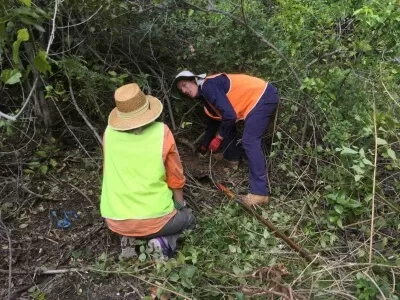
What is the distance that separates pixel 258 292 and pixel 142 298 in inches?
29.5

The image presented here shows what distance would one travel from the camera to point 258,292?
7.65 feet

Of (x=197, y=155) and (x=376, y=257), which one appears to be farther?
(x=197, y=155)

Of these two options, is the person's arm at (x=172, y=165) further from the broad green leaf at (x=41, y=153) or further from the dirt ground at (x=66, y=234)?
the broad green leaf at (x=41, y=153)

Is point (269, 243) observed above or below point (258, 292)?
below

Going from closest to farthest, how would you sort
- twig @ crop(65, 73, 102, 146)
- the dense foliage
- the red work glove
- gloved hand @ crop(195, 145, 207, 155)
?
the dense foliage < twig @ crop(65, 73, 102, 146) < the red work glove < gloved hand @ crop(195, 145, 207, 155)

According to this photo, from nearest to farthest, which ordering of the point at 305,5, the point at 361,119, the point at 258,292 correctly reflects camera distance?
the point at 258,292
the point at 361,119
the point at 305,5

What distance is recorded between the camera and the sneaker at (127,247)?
10.1 ft

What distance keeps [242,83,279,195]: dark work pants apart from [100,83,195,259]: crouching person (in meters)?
0.92

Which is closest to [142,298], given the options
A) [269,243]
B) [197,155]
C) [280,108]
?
[269,243]

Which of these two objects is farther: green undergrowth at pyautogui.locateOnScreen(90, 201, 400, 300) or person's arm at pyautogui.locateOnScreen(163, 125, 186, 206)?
person's arm at pyautogui.locateOnScreen(163, 125, 186, 206)

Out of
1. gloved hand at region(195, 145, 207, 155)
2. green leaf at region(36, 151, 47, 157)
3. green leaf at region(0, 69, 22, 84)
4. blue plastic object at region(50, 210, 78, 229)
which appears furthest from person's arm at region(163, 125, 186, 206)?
green leaf at region(36, 151, 47, 157)

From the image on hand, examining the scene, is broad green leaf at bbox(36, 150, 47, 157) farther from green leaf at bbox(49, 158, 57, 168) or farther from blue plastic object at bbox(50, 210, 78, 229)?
blue plastic object at bbox(50, 210, 78, 229)

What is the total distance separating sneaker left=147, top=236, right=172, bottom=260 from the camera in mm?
2996

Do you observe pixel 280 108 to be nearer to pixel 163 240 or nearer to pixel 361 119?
pixel 361 119
